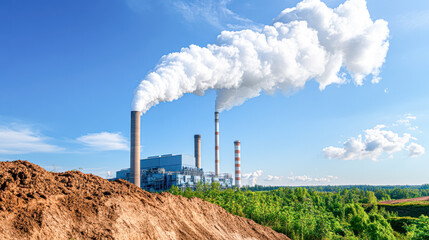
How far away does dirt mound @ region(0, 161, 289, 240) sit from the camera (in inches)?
298

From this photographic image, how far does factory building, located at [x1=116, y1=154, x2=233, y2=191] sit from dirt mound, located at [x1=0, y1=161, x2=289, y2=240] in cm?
3538

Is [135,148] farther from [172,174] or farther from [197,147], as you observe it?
[197,147]

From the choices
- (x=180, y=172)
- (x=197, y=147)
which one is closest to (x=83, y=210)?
(x=180, y=172)

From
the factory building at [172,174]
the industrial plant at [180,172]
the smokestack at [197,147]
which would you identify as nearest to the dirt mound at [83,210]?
the industrial plant at [180,172]

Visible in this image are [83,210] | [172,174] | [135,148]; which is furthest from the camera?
[172,174]

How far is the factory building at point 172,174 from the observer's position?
49.4m

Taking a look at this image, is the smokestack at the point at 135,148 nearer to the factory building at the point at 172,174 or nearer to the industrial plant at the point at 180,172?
the industrial plant at the point at 180,172

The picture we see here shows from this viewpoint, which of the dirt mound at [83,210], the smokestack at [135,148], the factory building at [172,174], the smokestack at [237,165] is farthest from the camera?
the smokestack at [237,165]

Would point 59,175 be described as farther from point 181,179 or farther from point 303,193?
point 181,179

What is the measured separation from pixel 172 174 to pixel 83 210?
41.4 metres

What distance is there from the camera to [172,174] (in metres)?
49.6

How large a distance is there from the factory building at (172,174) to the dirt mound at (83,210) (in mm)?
35380

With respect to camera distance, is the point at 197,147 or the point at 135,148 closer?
the point at 135,148

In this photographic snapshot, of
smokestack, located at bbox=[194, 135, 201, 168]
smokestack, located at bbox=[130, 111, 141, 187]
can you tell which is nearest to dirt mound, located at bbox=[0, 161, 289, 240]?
smokestack, located at bbox=[130, 111, 141, 187]
